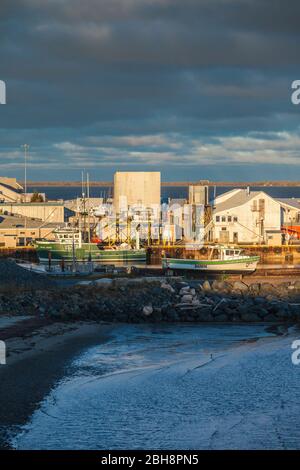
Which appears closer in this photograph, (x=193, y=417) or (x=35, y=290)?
(x=193, y=417)

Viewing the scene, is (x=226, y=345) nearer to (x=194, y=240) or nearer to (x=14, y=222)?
(x=194, y=240)

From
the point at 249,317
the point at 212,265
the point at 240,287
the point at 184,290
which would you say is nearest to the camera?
the point at 249,317

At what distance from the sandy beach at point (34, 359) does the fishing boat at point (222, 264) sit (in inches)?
997

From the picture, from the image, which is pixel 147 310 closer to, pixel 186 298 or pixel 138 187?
pixel 186 298

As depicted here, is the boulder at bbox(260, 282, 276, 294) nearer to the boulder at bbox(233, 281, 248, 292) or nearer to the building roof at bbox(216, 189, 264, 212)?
the boulder at bbox(233, 281, 248, 292)

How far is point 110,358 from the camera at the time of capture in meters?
29.0

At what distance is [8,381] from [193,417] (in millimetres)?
5420

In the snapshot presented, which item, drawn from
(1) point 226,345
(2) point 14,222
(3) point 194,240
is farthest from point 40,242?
(1) point 226,345

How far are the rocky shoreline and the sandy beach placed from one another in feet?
7.84

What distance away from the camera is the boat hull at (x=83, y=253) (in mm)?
67062

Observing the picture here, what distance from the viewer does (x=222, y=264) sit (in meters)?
62.2

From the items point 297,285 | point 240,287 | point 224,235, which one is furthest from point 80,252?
point 297,285

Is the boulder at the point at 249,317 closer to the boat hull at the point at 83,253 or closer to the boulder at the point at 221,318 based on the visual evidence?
the boulder at the point at 221,318

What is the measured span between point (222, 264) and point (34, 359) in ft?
121
